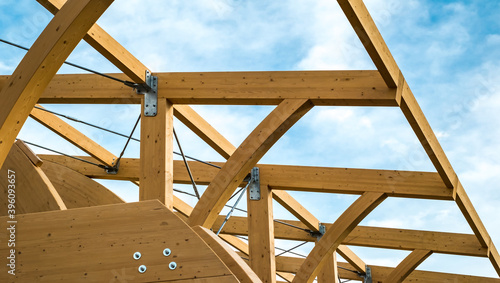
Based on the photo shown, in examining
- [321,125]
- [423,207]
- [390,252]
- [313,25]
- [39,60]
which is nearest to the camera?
[39,60]

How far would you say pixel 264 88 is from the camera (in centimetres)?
612

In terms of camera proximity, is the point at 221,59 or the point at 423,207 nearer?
the point at 221,59

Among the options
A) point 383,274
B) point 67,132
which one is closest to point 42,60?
point 67,132

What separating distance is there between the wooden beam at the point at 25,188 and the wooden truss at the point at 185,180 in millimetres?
11

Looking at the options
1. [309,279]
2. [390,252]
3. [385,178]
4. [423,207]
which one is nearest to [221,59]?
[385,178]

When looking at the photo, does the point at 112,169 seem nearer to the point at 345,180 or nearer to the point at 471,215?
the point at 345,180

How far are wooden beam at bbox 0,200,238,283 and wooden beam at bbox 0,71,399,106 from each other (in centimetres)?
244

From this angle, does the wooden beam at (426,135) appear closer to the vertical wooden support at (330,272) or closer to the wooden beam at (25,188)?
the vertical wooden support at (330,272)

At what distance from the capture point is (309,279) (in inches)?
343

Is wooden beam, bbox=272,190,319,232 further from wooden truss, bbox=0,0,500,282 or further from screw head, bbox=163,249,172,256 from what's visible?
screw head, bbox=163,249,172,256

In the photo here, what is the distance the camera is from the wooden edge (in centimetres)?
502

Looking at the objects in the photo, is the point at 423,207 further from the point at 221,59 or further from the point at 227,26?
the point at 227,26

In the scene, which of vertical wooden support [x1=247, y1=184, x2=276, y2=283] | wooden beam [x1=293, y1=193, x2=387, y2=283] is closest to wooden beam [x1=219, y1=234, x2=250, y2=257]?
wooden beam [x1=293, y1=193, x2=387, y2=283]

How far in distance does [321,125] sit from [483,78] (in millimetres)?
2216
